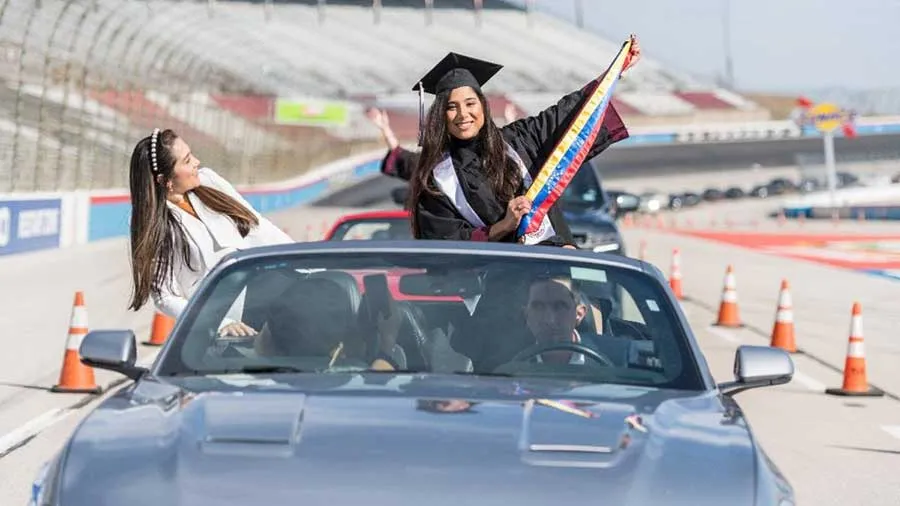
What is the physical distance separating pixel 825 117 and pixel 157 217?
9010cm

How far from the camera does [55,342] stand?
50.5 feet

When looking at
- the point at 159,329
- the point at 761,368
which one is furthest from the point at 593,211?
the point at 761,368

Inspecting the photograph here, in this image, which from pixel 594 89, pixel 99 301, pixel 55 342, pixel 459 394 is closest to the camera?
pixel 459 394

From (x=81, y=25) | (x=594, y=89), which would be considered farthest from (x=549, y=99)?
(x=594, y=89)

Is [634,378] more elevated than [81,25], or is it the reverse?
[81,25]

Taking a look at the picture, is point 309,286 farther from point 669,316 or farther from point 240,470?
point 240,470

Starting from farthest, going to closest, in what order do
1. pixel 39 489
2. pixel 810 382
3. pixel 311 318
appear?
pixel 810 382
pixel 311 318
pixel 39 489

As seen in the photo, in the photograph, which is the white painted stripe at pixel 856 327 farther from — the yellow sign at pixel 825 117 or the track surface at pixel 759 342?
the yellow sign at pixel 825 117

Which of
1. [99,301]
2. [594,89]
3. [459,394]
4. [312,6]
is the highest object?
[312,6]

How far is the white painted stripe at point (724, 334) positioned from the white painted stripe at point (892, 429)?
520cm

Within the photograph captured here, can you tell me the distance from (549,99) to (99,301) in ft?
286

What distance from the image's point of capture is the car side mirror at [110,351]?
17.4ft

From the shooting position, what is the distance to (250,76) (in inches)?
3108

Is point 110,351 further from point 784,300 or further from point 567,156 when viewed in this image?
point 784,300
